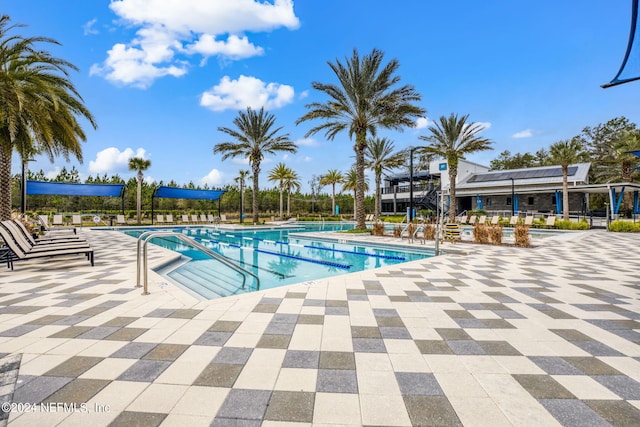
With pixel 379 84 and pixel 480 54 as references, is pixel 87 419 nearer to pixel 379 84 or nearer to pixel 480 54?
pixel 379 84

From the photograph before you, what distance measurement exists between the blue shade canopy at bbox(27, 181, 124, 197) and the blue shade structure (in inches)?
1094

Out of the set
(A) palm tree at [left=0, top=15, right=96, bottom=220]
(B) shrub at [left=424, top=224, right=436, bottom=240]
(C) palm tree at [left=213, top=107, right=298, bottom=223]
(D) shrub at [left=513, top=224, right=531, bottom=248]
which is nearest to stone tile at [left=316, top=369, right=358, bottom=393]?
(A) palm tree at [left=0, top=15, right=96, bottom=220]

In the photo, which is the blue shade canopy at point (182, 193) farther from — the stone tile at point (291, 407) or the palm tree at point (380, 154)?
the stone tile at point (291, 407)

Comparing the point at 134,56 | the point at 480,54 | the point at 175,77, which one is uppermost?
the point at 480,54

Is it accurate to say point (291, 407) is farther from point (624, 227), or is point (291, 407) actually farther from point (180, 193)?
point (180, 193)

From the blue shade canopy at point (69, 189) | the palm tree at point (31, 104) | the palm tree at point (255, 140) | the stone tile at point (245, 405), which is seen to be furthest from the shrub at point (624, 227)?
the blue shade canopy at point (69, 189)

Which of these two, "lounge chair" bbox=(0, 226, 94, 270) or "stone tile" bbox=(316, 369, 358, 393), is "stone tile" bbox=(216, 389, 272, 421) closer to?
"stone tile" bbox=(316, 369, 358, 393)

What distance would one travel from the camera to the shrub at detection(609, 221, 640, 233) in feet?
57.8

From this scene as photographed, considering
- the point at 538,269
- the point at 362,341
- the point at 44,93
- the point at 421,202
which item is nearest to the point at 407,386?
the point at 362,341

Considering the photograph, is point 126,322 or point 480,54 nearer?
point 126,322

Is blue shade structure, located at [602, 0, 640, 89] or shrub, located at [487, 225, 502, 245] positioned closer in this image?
blue shade structure, located at [602, 0, 640, 89]

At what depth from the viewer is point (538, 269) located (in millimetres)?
6930

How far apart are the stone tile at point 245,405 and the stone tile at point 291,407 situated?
5cm

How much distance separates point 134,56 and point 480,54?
20327mm
